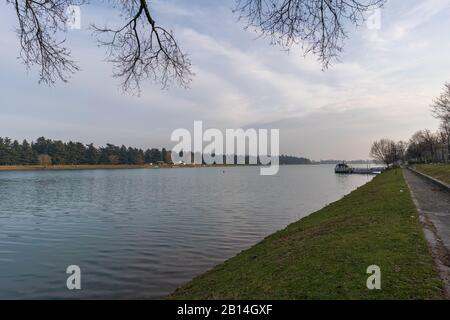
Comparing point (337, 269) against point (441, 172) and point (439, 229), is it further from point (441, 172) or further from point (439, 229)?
point (441, 172)

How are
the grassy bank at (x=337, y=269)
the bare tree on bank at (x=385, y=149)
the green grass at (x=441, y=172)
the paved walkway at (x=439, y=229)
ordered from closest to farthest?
1. the grassy bank at (x=337, y=269)
2. the paved walkway at (x=439, y=229)
3. the green grass at (x=441, y=172)
4. the bare tree on bank at (x=385, y=149)

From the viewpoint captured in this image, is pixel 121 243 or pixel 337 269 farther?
pixel 121 243

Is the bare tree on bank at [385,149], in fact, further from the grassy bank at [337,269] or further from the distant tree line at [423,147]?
the grassy bank at [337,269]

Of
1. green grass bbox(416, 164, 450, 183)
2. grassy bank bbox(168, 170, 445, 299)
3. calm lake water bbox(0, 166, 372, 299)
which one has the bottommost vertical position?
calm lake water bbox(0, 166, 372, 299)

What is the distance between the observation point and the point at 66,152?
181 metres

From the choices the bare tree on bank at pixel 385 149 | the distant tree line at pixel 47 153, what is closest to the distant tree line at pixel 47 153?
the distant tree line at pixel 47 153

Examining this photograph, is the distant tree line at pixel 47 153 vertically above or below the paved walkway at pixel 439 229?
above

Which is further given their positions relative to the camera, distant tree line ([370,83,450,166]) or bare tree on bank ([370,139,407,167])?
bare tree on bank ([370,139,407,167])

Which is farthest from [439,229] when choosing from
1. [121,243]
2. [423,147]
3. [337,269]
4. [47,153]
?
[47,153]

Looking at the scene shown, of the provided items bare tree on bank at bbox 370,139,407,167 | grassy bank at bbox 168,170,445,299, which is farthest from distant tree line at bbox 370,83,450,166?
grassy bank at bbox 168,170,445,299

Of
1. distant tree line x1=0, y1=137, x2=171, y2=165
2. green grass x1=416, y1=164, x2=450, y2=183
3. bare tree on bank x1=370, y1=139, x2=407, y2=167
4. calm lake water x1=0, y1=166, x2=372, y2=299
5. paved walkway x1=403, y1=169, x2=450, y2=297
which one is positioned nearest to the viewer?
paved walkway x1=403, y1=169, x2=450, y2=297

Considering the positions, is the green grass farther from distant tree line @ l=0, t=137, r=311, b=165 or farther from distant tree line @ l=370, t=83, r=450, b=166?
distant tree line @ l=0, t=137, r=311, b=165
